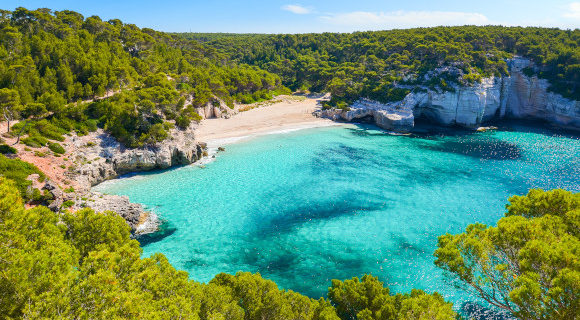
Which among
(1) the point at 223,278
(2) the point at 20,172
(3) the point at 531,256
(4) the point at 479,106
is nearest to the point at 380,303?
(3) the point at 531,256

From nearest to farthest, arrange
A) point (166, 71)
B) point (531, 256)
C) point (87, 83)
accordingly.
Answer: point (531, 256)
point (87, 83)
point (166, 71)

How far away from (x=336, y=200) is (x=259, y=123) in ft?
99.1

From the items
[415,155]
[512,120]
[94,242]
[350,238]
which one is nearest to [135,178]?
[94,242]

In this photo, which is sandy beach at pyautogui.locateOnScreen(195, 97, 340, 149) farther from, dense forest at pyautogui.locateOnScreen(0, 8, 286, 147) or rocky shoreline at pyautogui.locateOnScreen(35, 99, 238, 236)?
rocky shoreline at pyautogui.locateOnScreen(35, 99, 238, 236)

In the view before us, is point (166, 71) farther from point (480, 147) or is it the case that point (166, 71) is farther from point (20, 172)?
point (480, 147)

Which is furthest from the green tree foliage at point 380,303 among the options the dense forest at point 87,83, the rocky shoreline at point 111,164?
the dense forest at point 87,83

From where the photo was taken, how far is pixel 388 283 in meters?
19.2

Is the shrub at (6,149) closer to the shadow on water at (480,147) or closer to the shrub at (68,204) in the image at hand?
the shrub at (68,204)

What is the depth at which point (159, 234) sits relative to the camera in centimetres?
2359

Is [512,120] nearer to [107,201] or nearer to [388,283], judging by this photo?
[388,283]

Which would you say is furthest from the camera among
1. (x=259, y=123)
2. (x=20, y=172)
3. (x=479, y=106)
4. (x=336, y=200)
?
(x=259, y=123)

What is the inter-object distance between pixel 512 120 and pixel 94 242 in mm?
77673

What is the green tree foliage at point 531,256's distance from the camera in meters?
9.27

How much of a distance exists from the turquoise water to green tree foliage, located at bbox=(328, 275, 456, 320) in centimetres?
552
